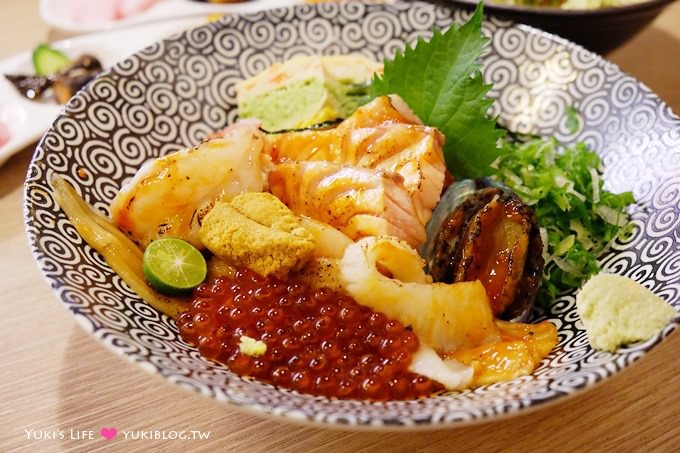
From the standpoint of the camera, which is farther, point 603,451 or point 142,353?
point 603,451

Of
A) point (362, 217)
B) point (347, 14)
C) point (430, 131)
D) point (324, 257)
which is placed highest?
point (347, 14)

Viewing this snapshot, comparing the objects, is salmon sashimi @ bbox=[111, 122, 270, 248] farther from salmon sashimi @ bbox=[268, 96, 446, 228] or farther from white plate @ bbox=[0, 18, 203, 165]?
white plate @ bbox=[0, 18, 203, 165]

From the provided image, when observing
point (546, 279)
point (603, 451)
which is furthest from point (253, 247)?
point (603, 451)

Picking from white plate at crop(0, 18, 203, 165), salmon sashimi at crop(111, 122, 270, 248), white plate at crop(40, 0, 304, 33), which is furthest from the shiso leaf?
white plate at crop(40, 0, 304, 33)

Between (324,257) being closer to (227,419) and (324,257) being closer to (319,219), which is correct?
(319,219)

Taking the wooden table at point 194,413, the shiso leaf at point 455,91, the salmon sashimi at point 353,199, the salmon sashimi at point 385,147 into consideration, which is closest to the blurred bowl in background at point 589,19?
the shiso leaf at point 455,91
